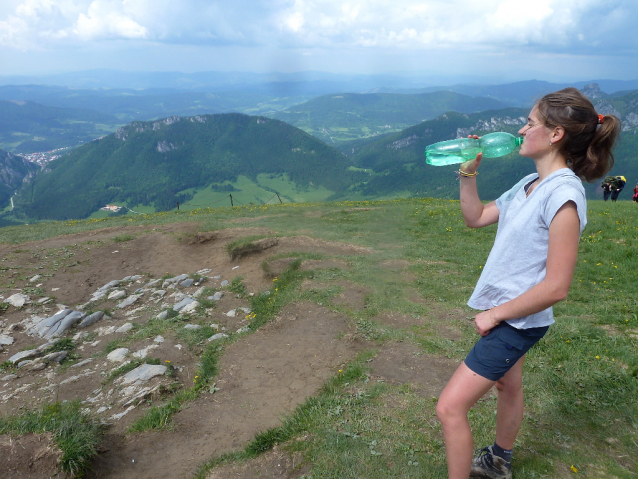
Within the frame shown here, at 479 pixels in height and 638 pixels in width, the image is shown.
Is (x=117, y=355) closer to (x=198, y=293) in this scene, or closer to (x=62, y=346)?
(x=62, y=346)

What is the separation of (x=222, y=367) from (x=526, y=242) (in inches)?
257

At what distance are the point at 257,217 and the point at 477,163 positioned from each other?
21.0 m

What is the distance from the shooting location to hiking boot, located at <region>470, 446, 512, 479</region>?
395 centimetres

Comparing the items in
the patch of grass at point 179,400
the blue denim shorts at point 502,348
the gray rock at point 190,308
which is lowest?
the gray rock at point 190,308

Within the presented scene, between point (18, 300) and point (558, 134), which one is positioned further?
point (18, 300)

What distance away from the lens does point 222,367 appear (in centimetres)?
788

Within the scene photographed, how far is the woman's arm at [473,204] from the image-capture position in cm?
374

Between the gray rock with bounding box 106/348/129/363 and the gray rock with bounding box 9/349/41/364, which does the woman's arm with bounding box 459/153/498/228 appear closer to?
the gray rock with bounding box 106/348/129/363

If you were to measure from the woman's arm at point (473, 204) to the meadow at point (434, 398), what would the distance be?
8.94 feet

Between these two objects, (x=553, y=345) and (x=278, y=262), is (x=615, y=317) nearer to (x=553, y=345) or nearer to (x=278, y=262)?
(x=553, y=345)

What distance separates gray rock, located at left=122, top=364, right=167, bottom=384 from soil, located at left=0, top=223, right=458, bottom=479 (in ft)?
1.47

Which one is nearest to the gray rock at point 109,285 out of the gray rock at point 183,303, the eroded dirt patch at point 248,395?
the gray rock at point 183,303

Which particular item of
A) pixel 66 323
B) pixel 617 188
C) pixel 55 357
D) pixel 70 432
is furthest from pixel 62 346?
pixel 617 188

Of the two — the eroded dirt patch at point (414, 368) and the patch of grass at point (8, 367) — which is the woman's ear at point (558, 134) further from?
the patch of grass at point (8, 367)
